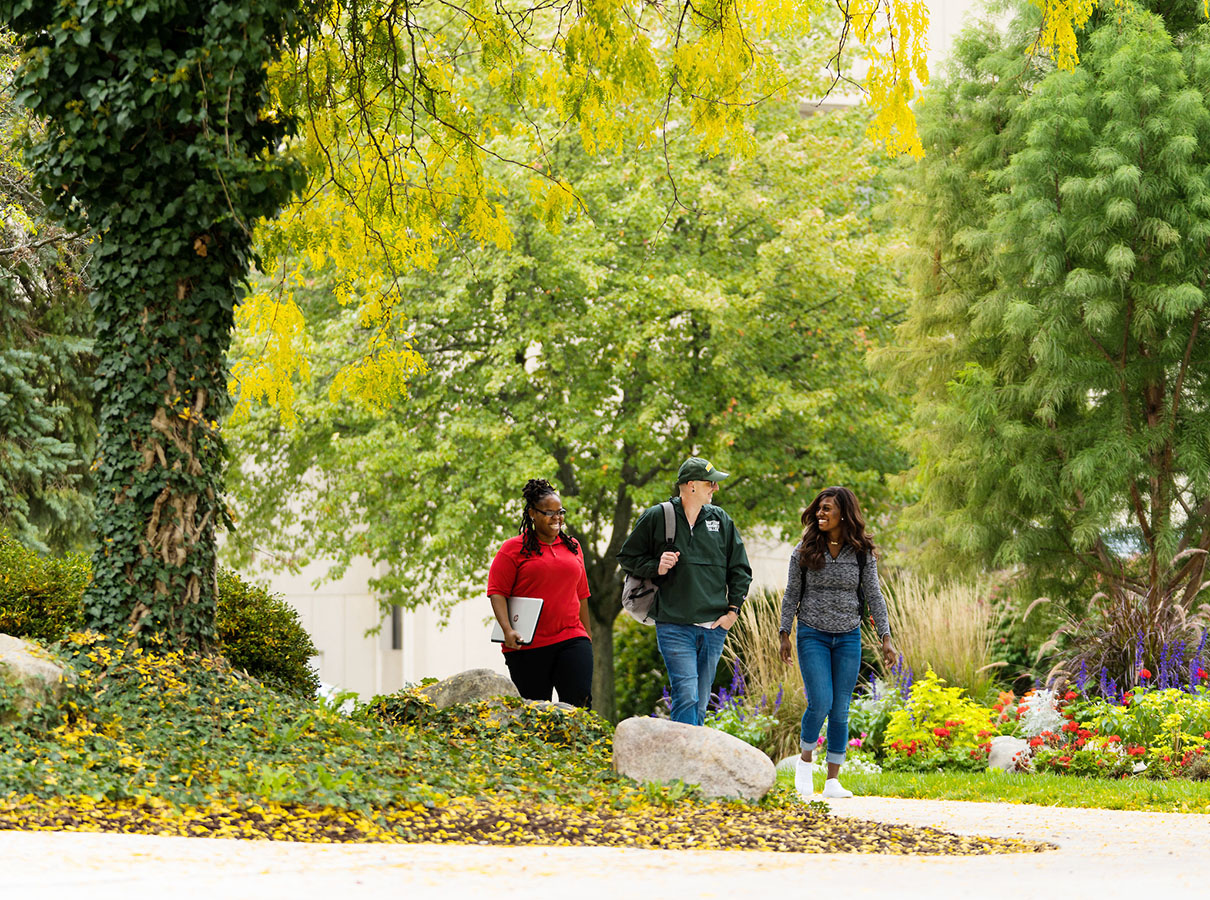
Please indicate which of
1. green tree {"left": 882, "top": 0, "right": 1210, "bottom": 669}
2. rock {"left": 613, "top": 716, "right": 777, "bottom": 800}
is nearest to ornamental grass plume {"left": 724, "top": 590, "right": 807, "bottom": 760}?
green tree {"left": 882, "top": 0, "right": 1210, "bottom": 669}

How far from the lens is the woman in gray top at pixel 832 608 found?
7.12 meters

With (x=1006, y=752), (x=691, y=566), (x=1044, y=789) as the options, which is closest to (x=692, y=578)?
(x=691, y=566)

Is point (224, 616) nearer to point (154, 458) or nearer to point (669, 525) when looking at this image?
point (154, 458)

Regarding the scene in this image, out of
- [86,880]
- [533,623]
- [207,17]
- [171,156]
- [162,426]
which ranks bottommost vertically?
[86,880]

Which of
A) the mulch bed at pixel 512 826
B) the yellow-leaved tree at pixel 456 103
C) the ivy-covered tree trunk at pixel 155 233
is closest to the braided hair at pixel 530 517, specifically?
the ivy-covered tree trunk at pixel 155 233

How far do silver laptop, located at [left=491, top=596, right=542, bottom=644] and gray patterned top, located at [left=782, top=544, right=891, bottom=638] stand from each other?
138 cm

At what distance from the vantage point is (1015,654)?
12.1 meters

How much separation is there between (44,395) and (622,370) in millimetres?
6247

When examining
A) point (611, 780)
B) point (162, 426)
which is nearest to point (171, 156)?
point (162, 426)

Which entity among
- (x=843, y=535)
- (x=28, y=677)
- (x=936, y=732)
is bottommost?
(x=936, y=732)

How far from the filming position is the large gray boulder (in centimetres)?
548

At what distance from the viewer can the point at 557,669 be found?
7500mm

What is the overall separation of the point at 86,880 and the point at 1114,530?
32.9 feet

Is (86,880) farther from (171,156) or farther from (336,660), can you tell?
(336,660)
